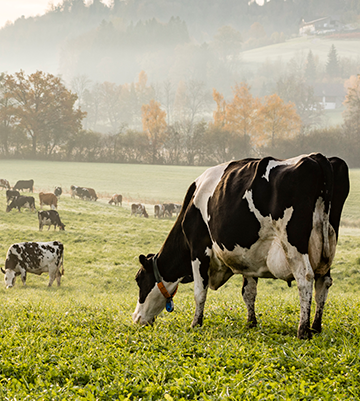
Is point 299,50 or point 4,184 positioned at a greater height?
point 299,50

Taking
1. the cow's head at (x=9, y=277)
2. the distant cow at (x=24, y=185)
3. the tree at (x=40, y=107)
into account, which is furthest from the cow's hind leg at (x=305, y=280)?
the tree at (x=40, y=107)

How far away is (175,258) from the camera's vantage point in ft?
19.0

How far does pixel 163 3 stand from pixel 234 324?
139 m

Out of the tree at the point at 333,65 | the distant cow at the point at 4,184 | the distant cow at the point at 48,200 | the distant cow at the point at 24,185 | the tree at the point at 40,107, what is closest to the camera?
the distant cow at the point at 48,200

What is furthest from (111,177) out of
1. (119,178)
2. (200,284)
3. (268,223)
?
(268,223)

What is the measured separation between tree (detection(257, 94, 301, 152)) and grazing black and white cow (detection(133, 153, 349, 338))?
3649 cm

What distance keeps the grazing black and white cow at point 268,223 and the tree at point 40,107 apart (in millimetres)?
31110

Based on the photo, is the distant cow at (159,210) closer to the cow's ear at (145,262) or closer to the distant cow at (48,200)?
the distant cow at (48,200)

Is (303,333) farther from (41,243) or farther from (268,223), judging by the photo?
(41,243)

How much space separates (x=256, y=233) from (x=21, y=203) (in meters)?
19.4

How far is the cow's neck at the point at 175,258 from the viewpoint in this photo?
5.72 metres

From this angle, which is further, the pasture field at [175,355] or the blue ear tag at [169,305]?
the blue ear tag at [169,305]

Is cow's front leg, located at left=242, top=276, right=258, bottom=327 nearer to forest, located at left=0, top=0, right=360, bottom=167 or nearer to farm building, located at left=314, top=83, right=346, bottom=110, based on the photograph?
forest, located at left=0, top=0, right=360, bottom=167

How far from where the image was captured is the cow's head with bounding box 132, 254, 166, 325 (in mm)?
5781
